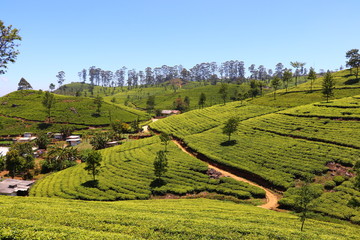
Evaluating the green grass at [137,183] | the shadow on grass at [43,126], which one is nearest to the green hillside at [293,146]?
the green grass at [137,183]

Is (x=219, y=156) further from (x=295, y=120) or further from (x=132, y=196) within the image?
(x=295, y=120)

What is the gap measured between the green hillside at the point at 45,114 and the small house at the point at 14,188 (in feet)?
242

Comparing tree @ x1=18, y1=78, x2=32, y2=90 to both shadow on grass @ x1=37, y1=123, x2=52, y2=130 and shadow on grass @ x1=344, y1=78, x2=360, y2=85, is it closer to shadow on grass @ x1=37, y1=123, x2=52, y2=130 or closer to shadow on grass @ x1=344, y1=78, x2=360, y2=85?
shadow on grass @ x1=37, y1=123, x2=52, y2=130

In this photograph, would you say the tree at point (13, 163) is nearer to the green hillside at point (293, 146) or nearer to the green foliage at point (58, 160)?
the green foliage at point (58, 160)

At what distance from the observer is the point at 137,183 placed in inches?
1764

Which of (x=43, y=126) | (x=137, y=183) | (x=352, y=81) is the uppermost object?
(x=352, y=81)

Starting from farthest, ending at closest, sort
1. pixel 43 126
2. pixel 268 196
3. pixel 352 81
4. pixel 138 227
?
pixel 352 81
pixel 43 126
pixel 268 196
pixel 138 227

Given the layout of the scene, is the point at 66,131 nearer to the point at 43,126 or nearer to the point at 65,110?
the point at 43,126

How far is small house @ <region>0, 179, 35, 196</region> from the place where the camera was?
4443 centimetres

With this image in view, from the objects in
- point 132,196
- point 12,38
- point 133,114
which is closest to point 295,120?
point 132,196

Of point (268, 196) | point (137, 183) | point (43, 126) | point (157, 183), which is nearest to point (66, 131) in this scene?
point (43, 126)

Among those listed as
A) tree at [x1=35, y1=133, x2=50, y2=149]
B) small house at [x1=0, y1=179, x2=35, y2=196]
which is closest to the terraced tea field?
small house at [x1=0, y1=179, x2=35, y2=196]

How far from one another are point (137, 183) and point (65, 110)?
114 m

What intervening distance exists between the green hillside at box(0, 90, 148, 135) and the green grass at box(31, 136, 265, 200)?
74.9 metres
